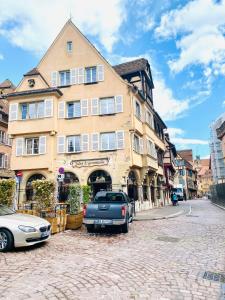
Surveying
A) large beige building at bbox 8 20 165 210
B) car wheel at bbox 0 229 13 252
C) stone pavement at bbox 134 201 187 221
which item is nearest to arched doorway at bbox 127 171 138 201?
large beige building at bbox 8 20 165 210

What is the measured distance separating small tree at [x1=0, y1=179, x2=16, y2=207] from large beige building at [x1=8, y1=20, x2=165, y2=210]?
28.6ft

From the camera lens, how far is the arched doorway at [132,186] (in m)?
24.0

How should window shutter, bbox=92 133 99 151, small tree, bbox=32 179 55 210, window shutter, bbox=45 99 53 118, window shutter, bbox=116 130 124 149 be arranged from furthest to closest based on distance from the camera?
window shutter, bbox=45 99 53 118, window shutter, bbox=92 133 99 151, window shutter, bbox=116 130 124 149, small tree, bbox=32 179 55 210

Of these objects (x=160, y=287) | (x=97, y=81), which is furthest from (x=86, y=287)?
(x=97, y=81)

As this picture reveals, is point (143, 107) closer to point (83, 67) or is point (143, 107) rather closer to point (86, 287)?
point (83, 67)

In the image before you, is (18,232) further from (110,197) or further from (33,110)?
(33,110)

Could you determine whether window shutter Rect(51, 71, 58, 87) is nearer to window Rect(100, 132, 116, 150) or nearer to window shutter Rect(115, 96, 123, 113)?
window shutter Rect(115, 96, 123, 113)

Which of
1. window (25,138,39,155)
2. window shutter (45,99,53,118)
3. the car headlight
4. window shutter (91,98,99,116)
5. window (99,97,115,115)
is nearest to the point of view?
the car headlight

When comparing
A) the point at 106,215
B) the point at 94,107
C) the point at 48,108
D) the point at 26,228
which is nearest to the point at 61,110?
the point at 48,108

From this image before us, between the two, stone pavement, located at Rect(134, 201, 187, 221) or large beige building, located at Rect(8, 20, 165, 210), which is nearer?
stone pavement, located at Rect(134, 201, 187, 221)

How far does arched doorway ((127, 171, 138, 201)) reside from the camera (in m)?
24.0

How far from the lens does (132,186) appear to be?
24.6 metres

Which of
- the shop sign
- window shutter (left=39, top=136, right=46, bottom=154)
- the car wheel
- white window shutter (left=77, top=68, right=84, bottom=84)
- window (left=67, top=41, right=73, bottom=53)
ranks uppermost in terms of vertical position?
window (left=67, top=41, right=73, bottom=53)

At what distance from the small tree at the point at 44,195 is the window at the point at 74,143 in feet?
35.3
